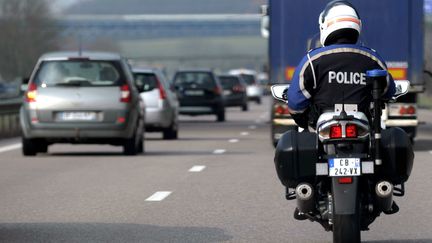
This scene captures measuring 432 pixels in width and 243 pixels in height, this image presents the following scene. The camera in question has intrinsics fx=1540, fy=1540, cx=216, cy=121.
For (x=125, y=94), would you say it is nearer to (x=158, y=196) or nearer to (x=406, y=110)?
(x=406, y=110)

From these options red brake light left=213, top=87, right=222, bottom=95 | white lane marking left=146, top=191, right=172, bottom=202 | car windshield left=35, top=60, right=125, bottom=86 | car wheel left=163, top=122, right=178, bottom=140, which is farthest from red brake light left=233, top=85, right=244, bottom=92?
white lane marking left=146, top=191, right=172, bottom=202

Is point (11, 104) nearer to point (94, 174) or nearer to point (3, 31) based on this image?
point (94, 174)

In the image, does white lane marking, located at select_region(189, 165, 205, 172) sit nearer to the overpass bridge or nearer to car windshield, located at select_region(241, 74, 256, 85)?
car windshield, located at select_region(241, 74, 256, 85)

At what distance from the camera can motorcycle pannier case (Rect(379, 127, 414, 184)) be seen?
371 inches

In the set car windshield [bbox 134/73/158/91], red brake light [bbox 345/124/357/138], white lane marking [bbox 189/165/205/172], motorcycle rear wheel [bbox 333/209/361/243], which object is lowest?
car windshield [bbox 134/73/158/91]

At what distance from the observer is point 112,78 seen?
22.8 meters

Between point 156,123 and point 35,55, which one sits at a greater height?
point 156,123

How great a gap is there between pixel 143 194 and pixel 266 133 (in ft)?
60.8

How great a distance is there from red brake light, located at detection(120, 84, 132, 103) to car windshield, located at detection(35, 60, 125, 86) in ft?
0.27

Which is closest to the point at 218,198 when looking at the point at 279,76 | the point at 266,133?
the point at 279,76

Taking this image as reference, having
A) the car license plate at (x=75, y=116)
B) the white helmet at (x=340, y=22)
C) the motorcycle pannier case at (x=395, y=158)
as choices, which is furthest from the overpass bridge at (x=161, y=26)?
the motorcycle pannier case at (x=395, y=158)

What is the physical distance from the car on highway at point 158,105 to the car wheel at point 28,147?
6495mm

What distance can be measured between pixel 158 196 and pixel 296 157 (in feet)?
18.4

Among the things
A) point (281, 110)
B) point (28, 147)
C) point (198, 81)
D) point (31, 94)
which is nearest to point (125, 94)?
point (31, 94)
